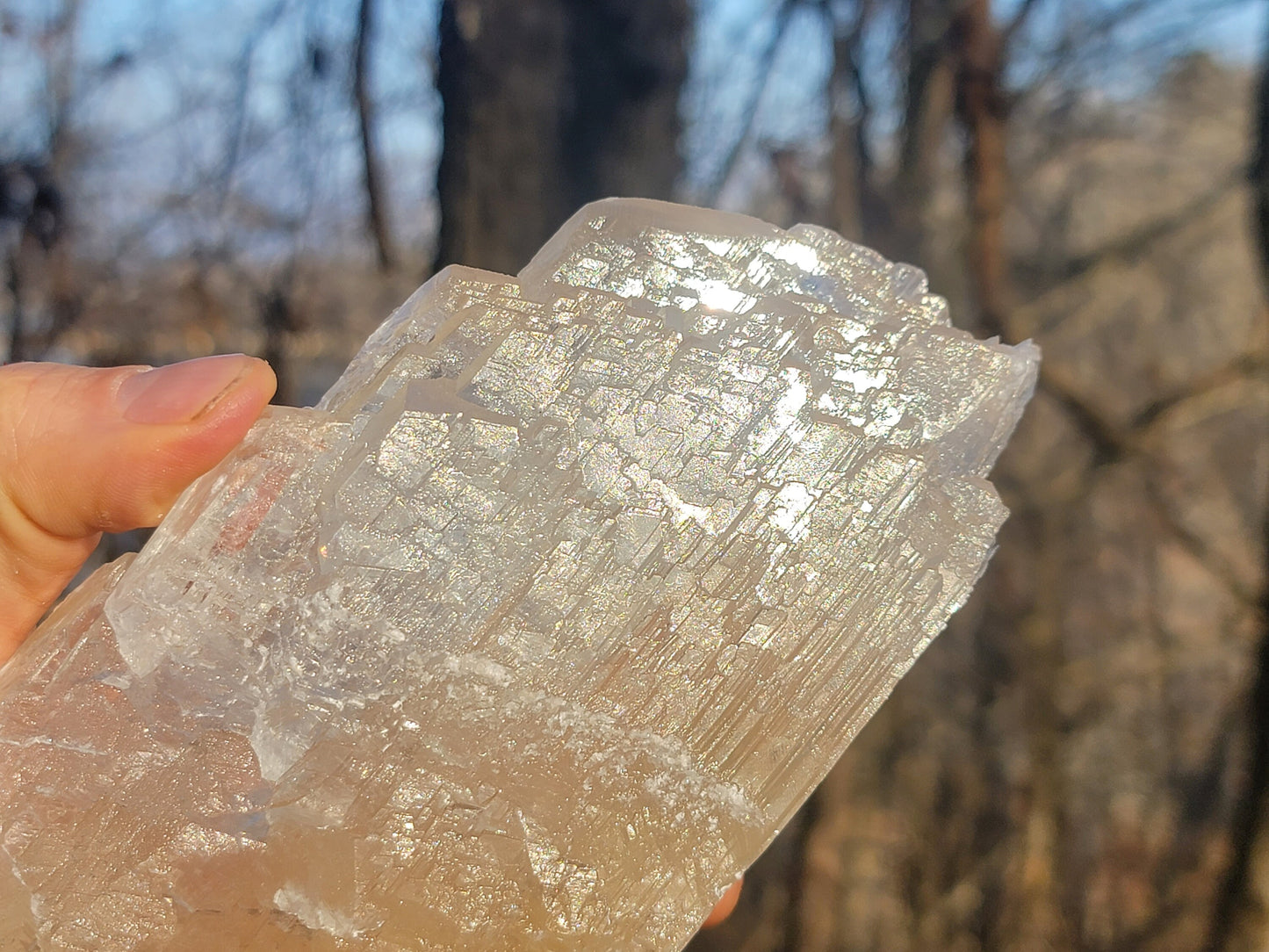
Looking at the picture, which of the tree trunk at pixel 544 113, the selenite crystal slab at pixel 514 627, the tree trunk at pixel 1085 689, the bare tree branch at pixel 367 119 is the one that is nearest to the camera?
the selenite crystal slab at pixel 514 627

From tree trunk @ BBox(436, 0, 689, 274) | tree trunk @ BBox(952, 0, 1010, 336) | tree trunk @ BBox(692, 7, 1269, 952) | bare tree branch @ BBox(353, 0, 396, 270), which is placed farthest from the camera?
tree trunk @ BBox(692, 7, 1269, 952)

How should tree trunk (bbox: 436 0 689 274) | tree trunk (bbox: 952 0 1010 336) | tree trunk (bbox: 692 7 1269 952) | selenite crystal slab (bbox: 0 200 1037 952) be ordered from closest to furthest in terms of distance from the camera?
1. selenite crystal slab (bbox: 0 200 1037 952)
2. tree trunk (bbox: 436 0 689 274)
3. tree trunk (bbox: 952 0 1010 336)
4. tree trunk (bbox: 692 7 1269 952)

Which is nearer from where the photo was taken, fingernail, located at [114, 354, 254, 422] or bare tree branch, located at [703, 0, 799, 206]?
fingernail, located at [114, 354, 254, 422]

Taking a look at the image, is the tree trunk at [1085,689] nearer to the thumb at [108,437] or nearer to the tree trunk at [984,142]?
the tree trunk at [984,142]

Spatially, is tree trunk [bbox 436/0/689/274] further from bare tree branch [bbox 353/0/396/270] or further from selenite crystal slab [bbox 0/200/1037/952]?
selenite crystal slab [bbox 0/200/1037/952]

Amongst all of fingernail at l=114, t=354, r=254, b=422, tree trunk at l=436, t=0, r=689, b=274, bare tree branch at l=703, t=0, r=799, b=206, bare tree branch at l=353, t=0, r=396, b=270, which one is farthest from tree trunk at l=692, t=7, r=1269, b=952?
fingernail at l=114, t=354, r=254, b=422

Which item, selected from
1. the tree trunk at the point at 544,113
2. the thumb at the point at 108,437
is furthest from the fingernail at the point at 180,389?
the tree trunk at the point at 544,113
